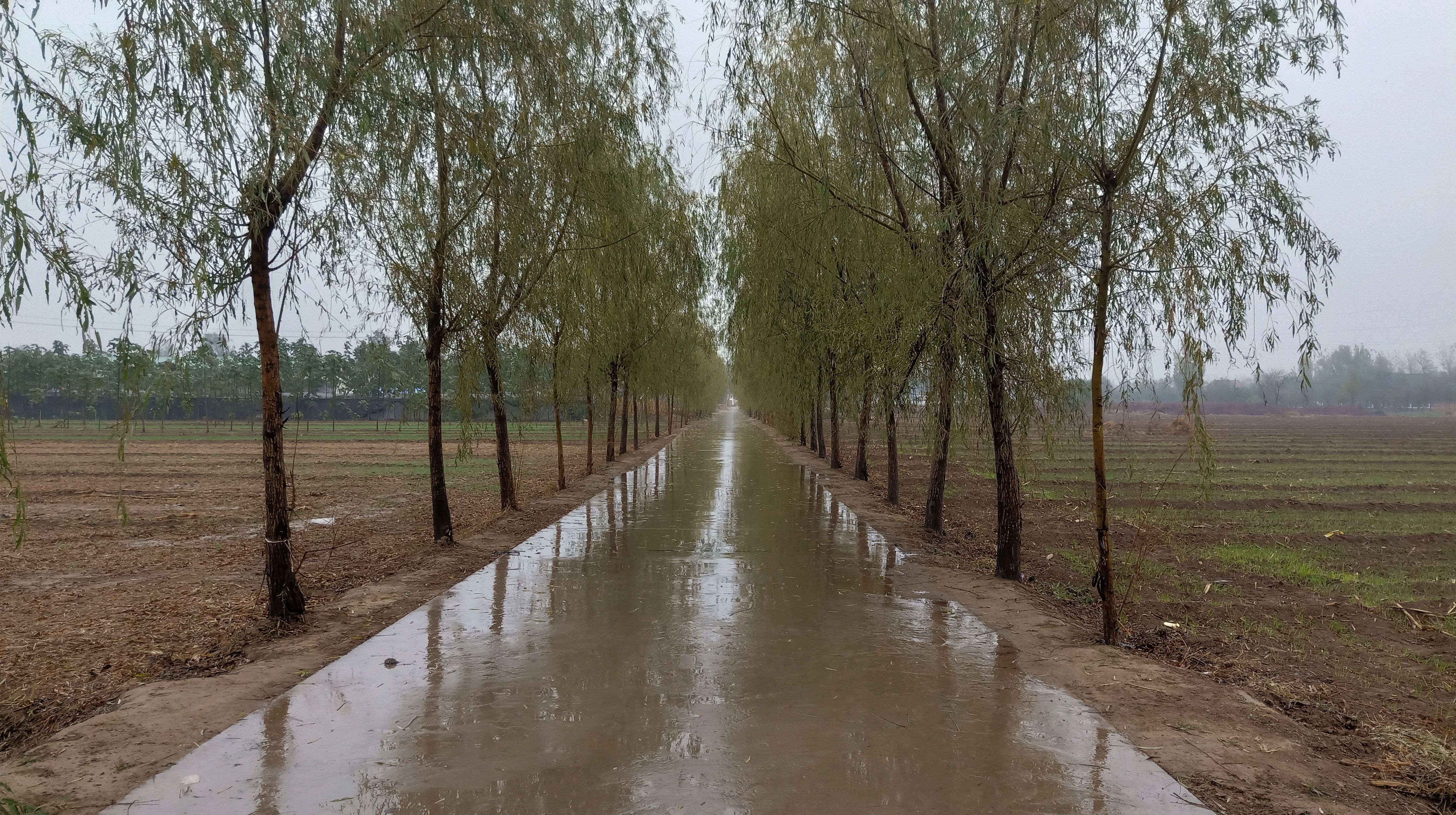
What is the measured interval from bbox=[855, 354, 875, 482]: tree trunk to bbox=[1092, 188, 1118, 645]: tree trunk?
11.3 feet

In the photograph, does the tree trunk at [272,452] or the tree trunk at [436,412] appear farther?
the tree trunk at [436,412]

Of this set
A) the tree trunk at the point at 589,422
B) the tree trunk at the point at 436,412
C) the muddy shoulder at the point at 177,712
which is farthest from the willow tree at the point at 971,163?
the tree trunk at the point at 589,422

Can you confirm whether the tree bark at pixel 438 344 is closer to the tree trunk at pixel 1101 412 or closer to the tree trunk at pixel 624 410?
the tree trunk at pixel 1101 412

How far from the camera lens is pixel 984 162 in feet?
26.5

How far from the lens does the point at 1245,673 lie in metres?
5.93

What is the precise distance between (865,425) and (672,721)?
1222 cm

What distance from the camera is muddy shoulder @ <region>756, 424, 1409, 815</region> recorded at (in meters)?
3.86

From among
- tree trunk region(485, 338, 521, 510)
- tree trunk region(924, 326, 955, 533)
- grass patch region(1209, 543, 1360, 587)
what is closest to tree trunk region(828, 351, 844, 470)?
tree trunk region(924, 326, 955, 533)

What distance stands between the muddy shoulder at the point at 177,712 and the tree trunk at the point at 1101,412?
6.07m

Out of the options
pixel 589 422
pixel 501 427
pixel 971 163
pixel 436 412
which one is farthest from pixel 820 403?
pixel 971 163

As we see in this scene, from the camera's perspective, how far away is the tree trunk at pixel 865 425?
1025 cm

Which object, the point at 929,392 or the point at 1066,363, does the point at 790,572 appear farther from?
the point at 1066,363

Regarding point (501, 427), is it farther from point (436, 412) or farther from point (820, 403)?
point (820, 403)

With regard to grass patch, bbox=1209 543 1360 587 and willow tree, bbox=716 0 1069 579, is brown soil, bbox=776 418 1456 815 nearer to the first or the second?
grass patch, bbox=1209 543 1360 587
